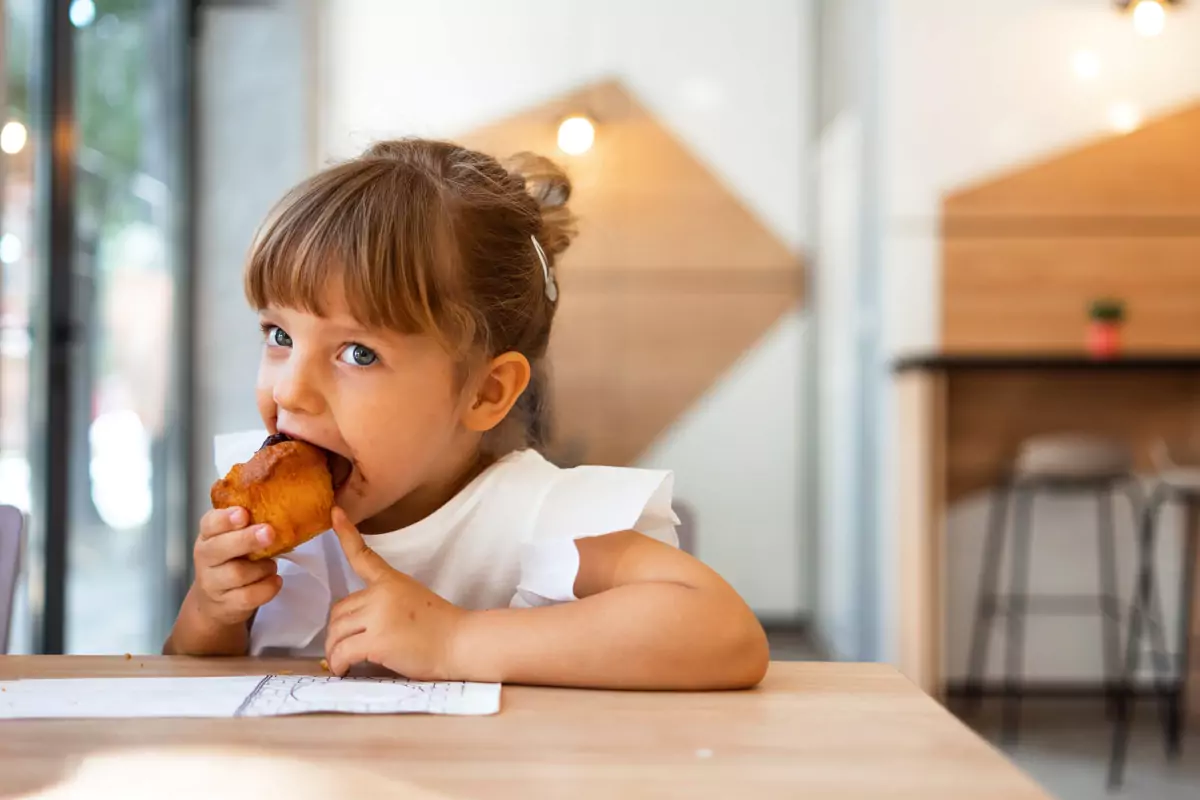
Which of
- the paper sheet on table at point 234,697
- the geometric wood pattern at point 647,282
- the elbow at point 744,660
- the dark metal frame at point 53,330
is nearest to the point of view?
the paper sheet on table at point 234,697

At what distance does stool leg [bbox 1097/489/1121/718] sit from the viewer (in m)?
3.34

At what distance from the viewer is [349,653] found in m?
0.75

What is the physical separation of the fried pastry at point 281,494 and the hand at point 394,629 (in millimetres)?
60

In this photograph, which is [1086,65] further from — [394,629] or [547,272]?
[394,629]

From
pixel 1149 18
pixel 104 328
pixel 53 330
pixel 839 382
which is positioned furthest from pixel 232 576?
pixel 1149 18

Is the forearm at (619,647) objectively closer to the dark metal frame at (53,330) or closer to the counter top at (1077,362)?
the dark metal frame at (53,330)

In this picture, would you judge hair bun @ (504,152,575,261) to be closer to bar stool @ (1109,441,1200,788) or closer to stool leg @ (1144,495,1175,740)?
bar stool @ (1109,441,1200,788)

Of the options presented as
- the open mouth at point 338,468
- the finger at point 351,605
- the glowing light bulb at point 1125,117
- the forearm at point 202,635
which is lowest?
the forearm at point 202,635

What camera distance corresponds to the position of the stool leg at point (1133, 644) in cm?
274

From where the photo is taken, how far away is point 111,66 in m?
2.99

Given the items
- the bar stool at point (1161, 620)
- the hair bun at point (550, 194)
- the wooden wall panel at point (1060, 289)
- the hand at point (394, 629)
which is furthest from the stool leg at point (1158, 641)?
the hand at point (394, 629)

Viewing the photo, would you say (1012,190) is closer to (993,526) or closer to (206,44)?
(993,526)

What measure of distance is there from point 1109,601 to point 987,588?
0.36m

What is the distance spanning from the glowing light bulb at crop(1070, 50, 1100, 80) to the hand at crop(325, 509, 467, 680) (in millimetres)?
3263
